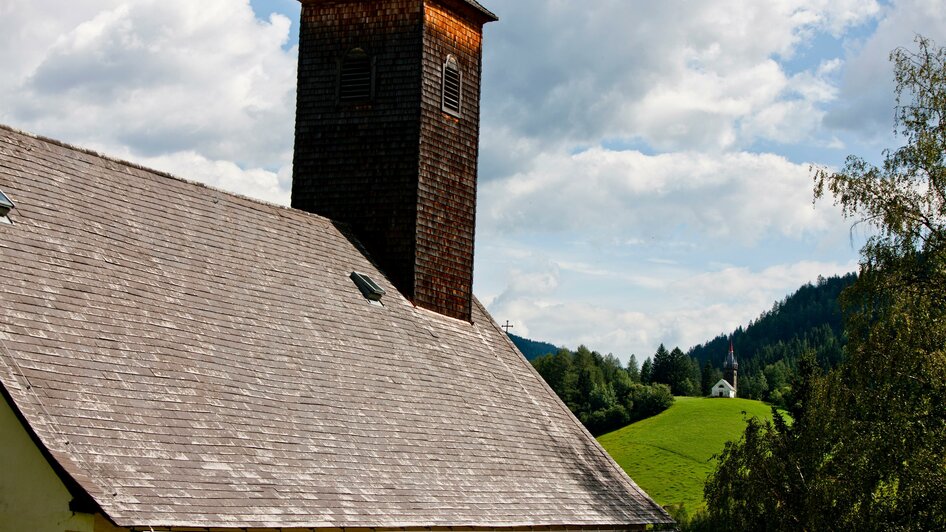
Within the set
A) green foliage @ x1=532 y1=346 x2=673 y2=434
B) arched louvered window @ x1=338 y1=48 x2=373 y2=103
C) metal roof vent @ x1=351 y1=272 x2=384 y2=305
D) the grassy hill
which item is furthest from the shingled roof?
green foliage @ x1=532 y1=346 x2=673 y2=434

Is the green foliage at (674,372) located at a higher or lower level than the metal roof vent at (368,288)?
higher

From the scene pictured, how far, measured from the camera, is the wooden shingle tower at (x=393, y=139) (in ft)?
72.0

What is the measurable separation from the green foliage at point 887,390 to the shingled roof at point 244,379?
2.73m

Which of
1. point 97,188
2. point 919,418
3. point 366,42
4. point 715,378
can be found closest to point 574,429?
point 919,418

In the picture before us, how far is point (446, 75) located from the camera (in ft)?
74.9

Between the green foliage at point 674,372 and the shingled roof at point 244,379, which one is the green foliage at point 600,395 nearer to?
the green foliage at point 674,372

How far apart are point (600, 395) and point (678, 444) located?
17565 millimetres

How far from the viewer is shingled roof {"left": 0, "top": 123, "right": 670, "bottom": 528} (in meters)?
13.1

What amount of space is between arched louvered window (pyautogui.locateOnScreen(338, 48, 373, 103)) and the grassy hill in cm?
4680

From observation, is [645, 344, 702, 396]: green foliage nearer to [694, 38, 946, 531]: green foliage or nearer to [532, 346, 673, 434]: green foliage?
[532, 346, 673, 434]: green foliage

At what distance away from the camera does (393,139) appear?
2216cm

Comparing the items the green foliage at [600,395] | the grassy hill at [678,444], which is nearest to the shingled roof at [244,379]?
the grassy hill at [678,444]

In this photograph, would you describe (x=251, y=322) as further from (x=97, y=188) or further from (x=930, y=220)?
(x=930, y=220)

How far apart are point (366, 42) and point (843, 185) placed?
8801 mm
